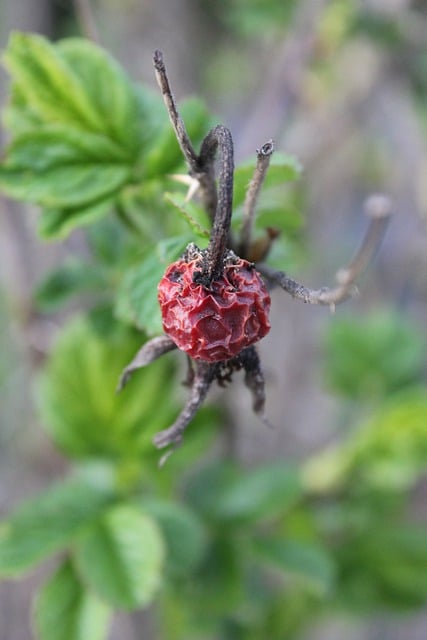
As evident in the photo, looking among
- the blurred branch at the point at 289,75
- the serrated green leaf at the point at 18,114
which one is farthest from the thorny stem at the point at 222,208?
the blurred branch at the point at 289,75

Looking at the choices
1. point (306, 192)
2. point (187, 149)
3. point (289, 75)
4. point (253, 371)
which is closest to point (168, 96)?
point (187, 149)

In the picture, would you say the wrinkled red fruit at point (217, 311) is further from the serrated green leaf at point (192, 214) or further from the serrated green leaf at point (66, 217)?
the serrated green leaf at point (66, 217)

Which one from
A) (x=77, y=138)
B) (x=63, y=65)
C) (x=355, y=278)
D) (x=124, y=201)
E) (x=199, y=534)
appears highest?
(x=63, y=65)

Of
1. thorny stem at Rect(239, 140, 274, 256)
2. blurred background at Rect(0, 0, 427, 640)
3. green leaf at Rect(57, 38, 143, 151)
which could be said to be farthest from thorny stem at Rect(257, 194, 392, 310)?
green leaf at Rect(57, 38, 143, 151)

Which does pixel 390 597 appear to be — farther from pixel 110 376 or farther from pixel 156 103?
pixel 156 103

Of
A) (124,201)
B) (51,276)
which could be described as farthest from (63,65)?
(51,276)

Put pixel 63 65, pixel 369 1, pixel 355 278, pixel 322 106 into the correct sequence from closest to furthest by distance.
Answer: pixel 355 278 < pixel 63 65 < pixel 369 1 < pixel 322 106
